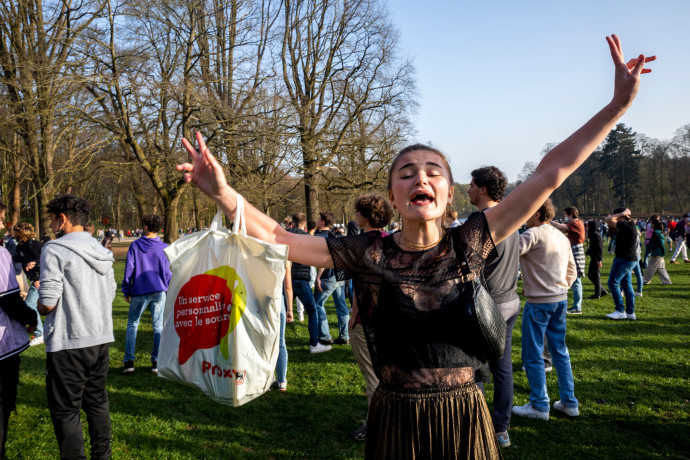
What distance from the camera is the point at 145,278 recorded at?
5.89 m

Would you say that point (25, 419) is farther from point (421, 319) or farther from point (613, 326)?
point (613, 326)

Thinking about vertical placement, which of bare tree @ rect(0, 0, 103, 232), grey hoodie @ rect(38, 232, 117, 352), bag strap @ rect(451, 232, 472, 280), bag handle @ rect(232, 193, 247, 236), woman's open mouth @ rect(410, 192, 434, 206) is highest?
bare tree @ rect(0, 0, 103, 232)

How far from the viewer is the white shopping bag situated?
73.7 inches

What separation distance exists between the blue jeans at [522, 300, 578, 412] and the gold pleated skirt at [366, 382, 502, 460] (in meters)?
3.08

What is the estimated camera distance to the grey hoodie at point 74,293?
322cm

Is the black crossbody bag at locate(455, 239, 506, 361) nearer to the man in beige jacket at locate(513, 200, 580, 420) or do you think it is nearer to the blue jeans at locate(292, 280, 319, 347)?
the man in beige jacket at locate(513, 200, 580, 420)

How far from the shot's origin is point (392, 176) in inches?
74.8

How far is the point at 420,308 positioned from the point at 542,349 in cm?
338

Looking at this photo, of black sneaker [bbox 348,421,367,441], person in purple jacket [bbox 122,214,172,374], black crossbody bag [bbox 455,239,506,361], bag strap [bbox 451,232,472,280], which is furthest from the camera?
person in purple jacket [bbox 122,214,172,374]

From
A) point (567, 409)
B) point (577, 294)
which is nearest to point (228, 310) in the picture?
point (567, 409)

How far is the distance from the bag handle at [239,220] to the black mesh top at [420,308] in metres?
0.53

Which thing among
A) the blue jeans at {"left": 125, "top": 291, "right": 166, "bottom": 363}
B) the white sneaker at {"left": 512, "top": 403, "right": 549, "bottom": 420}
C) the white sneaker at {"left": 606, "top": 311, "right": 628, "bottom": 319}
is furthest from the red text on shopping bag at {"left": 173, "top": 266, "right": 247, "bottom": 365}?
the white sneaker at {"left": 606, "top": 311, "right": 628, "bottom": 319}

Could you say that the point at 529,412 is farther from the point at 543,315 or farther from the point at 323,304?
the point at 323,304

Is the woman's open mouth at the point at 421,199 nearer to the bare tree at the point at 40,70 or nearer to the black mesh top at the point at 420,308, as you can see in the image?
the black mesh top at the point at 420,308
